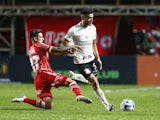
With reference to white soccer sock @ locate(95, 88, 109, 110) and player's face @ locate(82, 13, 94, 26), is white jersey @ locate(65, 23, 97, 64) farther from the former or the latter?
white soccer sock @ locate(95, 88, 109, 110)

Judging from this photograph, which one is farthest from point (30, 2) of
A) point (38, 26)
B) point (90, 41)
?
point (90, 41)

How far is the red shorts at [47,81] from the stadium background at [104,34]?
1775 centimetres

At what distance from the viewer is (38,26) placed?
3700 centimetres

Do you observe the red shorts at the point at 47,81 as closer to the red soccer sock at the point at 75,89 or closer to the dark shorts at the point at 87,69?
the red soccer sock at the point at 75,89

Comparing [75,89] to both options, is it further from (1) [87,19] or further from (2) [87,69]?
(1) [87,19]

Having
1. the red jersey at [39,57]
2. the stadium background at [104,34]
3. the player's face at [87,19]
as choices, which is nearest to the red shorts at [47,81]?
the red jersey at [39,57]

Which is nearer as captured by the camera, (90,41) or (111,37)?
(90,41)

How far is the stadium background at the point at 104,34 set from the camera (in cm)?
3434

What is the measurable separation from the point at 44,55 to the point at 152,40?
20442mm

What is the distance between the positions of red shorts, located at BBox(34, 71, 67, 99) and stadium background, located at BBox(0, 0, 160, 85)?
17.7 metres

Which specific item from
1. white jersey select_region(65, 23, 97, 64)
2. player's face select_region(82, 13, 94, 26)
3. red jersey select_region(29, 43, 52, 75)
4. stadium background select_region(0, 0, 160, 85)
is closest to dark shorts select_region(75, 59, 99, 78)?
white jersey select_region(65, 23, 97, 64)

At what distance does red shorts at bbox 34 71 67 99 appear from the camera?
16458 millimetres

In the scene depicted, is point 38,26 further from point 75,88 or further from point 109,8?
point 75,88

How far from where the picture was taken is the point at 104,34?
36875mm
